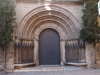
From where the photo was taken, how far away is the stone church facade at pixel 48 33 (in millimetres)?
8994

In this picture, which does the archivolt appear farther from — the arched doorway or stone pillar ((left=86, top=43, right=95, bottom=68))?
stone pillar ((left=86, top=43, right=95, bottom=68))

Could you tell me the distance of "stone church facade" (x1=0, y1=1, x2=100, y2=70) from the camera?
8.99 m

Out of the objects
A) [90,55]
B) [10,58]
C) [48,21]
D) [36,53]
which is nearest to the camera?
[10,58]

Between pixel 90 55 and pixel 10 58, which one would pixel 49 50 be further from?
pixel 10 58

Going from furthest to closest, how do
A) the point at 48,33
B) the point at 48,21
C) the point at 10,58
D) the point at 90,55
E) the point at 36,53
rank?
1. the point at 48,33
2. the point at 48,21
3. the point at 36,53
4. the point at 90,55
5. the point at 10,58

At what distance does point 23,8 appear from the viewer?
9219 mm

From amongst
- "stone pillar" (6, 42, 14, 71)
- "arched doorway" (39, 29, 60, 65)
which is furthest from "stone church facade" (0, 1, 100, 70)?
"stone pillar" (6, 42, 14, 71)

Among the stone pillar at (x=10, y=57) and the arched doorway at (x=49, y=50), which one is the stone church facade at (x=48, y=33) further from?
the stone pillar at (x=10, y=57)

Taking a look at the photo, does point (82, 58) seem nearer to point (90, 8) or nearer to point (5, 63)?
point (90, 8)

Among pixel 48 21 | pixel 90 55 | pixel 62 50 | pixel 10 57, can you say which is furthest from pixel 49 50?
pixel 10 57

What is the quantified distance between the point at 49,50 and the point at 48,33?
1.04 m

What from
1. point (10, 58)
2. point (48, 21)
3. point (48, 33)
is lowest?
point (10, 58)

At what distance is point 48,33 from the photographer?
10.2 metres

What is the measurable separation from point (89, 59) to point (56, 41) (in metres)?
2.41
